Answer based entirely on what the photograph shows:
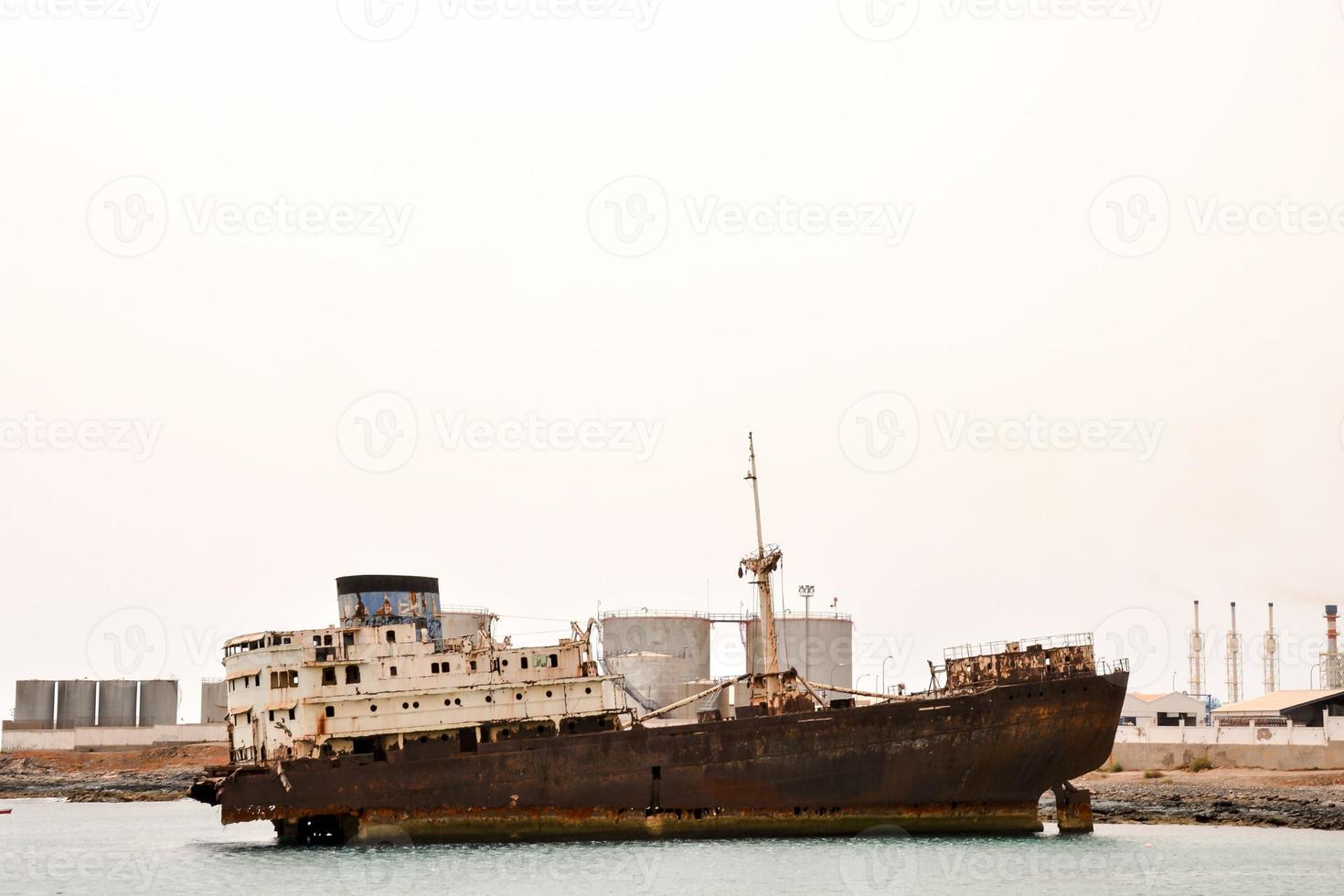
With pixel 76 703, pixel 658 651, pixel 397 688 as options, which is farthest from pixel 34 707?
pixel 397 688

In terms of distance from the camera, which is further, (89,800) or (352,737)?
(89,800)

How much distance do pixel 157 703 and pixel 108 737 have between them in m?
3.90

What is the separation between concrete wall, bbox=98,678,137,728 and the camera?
290 feet

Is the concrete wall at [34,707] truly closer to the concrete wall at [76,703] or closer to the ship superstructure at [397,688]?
the concrete wall at [76,703]

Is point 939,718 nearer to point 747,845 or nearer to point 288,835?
point 747,845

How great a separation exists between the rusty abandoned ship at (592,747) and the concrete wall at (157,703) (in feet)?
175

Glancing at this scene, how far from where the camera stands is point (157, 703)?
89.4m

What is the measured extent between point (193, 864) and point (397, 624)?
7.76 m

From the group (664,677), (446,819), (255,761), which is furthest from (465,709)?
(664,677)

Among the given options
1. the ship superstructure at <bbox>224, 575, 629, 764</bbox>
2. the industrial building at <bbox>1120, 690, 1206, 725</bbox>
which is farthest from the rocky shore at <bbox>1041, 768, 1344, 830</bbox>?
the industrial building at <bbox>1120, 690, 1206, 725</bbox>

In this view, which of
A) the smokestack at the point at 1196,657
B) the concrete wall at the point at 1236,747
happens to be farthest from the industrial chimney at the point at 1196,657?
the concrete wall at the point at 1236,747

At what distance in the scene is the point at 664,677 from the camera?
65.5 m

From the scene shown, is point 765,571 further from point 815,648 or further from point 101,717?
point 101,717

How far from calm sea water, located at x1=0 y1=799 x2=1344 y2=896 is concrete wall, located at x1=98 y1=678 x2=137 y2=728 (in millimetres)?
49424
